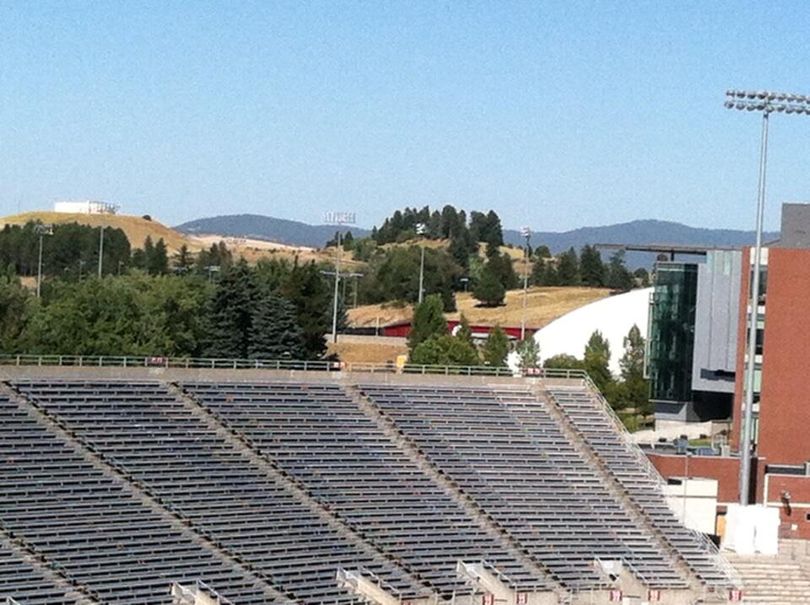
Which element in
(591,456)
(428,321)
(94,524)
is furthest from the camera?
(428,321)

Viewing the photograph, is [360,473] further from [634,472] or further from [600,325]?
[600,325]

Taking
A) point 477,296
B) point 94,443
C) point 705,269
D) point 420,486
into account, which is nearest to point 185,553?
point 94,443

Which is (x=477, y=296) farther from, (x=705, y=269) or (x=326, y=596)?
(x=326, y=596)

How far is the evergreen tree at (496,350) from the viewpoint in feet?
253

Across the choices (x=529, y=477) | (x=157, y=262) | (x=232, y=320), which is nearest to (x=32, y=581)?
(x=529, y=477)

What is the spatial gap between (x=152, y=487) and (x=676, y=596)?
1260cm

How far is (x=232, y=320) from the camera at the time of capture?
232 ft

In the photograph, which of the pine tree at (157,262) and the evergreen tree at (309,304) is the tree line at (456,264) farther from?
the evergreen tree at (309,304)

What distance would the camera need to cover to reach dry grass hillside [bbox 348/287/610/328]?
116875 millimetres

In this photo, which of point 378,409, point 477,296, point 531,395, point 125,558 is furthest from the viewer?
point 477,296

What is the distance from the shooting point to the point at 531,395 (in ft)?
156

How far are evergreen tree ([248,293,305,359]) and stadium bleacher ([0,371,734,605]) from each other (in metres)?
22.8

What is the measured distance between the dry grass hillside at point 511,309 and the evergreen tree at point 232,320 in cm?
4254

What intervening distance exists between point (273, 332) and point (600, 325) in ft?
75.0
